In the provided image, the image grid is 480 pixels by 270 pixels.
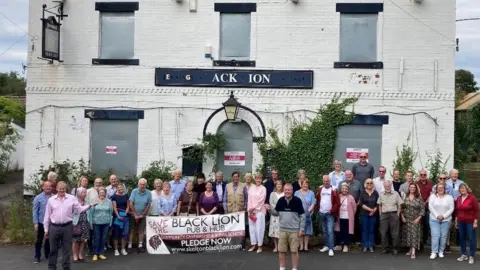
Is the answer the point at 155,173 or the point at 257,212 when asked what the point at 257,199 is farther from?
the point at 155,173

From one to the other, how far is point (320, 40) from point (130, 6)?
19.2 feet

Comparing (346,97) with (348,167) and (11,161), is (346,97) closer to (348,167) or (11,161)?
(348,167)

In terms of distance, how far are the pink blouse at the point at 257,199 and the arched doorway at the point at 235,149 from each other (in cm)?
366

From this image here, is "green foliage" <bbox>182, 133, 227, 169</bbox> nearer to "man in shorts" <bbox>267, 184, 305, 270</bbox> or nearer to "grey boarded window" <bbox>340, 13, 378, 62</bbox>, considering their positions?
"grey boarded window" <bbox>340, 13, 378, 62</bbox>

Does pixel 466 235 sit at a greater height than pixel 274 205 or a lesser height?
lesser

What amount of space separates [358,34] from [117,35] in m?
7.30

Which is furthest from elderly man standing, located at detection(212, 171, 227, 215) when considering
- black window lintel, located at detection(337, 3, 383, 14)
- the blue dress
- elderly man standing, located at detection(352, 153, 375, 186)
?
black window lintel, located at detection(337, 3, 383, 14)

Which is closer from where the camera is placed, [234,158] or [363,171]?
[363,171]

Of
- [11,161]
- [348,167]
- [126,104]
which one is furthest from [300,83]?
[11,161]

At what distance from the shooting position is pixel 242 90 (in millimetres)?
15961

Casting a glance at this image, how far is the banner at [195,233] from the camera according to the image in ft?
39.1

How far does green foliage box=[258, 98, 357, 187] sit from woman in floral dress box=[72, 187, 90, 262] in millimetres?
5698

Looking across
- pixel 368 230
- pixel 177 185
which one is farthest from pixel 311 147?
pixel 177 185

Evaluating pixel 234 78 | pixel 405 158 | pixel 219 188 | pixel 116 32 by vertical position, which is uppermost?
pixel 116 32
